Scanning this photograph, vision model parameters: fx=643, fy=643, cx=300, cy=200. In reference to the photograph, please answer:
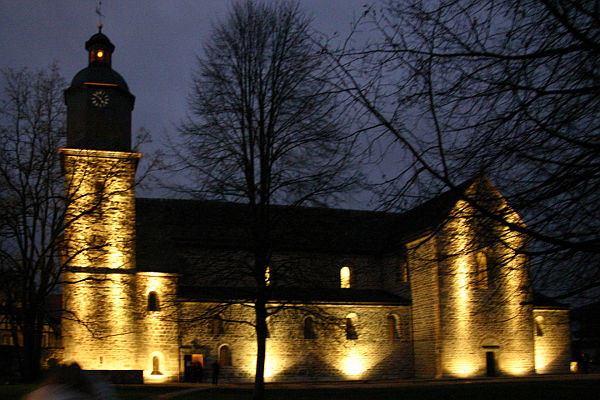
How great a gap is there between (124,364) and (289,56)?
20430mm

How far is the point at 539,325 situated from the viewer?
42.9 metres

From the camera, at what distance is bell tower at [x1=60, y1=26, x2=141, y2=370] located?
35281 mm

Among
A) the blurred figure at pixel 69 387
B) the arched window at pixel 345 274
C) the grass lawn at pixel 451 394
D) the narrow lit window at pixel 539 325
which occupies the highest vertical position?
the arched window at pixel 345 274

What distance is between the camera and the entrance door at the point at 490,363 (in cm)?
3962

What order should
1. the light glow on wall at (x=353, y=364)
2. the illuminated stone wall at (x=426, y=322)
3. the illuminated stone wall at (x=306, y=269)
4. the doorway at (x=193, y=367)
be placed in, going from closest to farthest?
the illuminated stone wall at (x=306, y=269), the doorway at (x=193, y=367), the illuminated stone wall at (x=426, y=322), the light glow on wall at (x=353, y=364)

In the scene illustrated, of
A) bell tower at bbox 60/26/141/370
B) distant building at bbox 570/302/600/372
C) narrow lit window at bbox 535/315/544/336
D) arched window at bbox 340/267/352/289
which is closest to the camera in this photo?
distant building at bbox 570/302/600/372

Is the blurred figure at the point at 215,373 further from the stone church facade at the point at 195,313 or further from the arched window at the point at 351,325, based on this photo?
the arched window at the point at 351,325

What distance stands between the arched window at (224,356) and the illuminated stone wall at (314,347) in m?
0.27

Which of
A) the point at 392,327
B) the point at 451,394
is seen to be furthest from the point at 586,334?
the point at 392,327

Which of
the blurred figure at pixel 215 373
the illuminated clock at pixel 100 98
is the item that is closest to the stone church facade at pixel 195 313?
the illuminated clock at pixel 100 98

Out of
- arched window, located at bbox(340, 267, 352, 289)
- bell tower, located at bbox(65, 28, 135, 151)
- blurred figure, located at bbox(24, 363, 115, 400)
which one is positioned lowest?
blurred figure, located at bbox(24, 363, 115, 400)

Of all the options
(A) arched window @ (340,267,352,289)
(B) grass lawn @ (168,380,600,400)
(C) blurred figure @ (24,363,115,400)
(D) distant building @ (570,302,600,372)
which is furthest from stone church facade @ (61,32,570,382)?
(C) blurred figure @ (24,363,115,400)

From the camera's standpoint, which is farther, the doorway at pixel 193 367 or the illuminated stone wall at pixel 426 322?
the illuminated stone wall at pixel 426 322

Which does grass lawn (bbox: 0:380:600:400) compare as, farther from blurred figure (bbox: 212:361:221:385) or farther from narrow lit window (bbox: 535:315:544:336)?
narrow lit window (bbox: 535:315:544:336)
